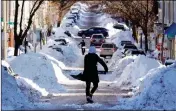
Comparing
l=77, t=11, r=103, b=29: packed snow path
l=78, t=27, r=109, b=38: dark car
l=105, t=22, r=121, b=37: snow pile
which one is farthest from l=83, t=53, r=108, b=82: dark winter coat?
l=77, t=11, r=103, b=29: packed snow path

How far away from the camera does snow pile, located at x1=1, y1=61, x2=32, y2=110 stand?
17047mm

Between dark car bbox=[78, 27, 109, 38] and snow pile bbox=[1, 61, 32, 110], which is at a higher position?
snow pile bbox=[1, 61, 32, 110]

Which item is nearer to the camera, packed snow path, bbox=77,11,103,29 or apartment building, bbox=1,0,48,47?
apartment building, bbox=1,0,48,47

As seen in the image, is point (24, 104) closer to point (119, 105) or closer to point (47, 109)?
point (47, 109)

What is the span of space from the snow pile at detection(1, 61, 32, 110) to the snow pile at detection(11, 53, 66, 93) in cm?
618

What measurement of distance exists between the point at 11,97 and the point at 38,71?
9.14 m

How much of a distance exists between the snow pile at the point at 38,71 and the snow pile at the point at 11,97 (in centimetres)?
618

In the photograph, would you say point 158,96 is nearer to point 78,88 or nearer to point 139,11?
point 78,88

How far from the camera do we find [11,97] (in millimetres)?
17625

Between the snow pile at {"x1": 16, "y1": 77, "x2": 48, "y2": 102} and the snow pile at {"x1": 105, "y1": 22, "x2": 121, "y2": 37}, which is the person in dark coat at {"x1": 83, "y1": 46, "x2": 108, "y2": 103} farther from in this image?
the snow pile at {"x1": 105, "y1": 22, "x2": 121, "y2": 37}

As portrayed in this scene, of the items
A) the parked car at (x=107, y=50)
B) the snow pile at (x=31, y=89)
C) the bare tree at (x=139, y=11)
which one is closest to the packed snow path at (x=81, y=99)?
the snow pile at (x=31, y=89)

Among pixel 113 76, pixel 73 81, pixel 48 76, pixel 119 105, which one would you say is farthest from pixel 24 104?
pixel 113 76

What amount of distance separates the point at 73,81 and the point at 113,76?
147 inches

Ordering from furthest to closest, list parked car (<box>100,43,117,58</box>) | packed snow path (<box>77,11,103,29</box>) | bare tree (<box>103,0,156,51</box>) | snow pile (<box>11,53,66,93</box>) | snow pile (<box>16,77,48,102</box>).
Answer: packed snow path (<box>77,11,103,29</box>)
parked car (<box>100,43,117,58</box>)
bare tree (<box>103,0,156,51</box>)
snow pile (<box>11,53,66,93</box>)
snow pile (<box>16,77,48,102</box>)
